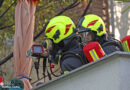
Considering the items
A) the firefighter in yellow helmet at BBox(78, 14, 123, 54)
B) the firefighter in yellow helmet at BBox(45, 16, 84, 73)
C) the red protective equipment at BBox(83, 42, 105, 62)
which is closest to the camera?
the red protective equipment at BBox(83, 42, 105, 62)

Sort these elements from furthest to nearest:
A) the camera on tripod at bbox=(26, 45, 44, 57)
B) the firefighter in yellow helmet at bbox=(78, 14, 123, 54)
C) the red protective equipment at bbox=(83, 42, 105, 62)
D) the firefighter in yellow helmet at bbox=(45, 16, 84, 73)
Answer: the firefighter in yellow helmet at bbox=(78, 14, 123, 54) < the firefighter in yellow helmet at bbox=(45, 16, 84, 73) < the camera on tripod at bbox=(26, 45, 44, 57) < the red protective equipment at bbox=(83, 42, 105, 62)

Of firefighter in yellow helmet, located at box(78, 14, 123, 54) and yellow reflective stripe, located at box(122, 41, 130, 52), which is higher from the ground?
firefighter in yellow helmet, located at box(78, 14, 123, 54)

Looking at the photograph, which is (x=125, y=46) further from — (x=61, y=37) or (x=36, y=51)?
(x=36, y=51)

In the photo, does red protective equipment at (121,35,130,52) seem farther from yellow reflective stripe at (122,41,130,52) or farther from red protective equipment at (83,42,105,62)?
red protective equipment at (83,42,105,62)

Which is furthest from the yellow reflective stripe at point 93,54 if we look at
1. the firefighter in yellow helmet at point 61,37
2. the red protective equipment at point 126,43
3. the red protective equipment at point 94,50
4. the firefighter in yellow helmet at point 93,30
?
the red protective equipment at point 126,43

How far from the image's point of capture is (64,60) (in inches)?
187

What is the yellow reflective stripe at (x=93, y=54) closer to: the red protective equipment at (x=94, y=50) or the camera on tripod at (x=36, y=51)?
the red protective equipment at (x=94, y=50)

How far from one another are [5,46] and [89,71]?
7774mm

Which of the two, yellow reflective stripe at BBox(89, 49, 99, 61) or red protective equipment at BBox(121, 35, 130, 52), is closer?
yellow reflective stripe at BBox(89, 49, 99, 61)

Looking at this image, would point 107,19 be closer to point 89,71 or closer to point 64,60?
point 64,60

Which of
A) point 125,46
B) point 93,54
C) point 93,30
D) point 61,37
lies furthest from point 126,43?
point 93,54

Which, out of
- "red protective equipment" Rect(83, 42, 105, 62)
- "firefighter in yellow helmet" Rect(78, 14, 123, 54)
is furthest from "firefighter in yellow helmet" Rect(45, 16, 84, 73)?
"red protective equipment" Rect(83, 42, 105, 62)

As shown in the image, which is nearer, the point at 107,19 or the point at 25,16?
the point at 25,16

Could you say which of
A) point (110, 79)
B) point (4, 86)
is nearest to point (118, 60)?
point (110, 79)
